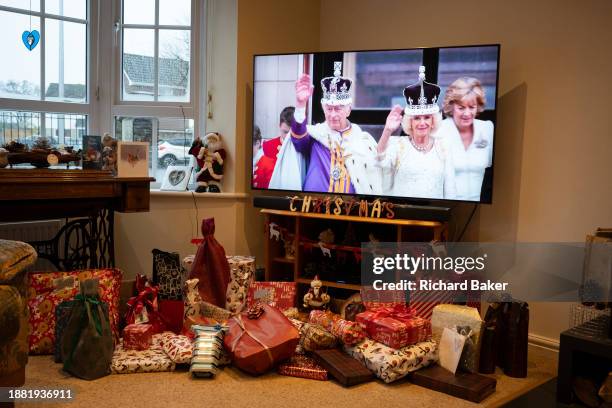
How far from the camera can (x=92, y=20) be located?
359cm

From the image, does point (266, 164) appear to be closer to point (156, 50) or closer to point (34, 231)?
point (156, 50)

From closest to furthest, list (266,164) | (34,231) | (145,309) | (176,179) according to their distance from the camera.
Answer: (145,309), (34,231), (266,164), (176,179)

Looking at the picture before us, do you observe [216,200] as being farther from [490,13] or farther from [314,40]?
[490,13]

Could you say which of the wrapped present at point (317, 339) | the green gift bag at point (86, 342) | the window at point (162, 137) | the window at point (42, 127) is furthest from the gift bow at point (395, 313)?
the window at point (42, 127)

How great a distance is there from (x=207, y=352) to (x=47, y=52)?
2220mm

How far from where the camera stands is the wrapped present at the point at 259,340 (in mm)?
2355

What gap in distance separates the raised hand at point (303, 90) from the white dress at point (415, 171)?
59 cm

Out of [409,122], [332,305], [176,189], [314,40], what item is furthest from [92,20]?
[332,305]

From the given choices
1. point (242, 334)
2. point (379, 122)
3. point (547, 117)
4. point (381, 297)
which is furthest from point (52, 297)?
point (547, 117)

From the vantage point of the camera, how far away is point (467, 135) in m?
2.99

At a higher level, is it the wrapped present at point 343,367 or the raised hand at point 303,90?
the raised hand at point 303,90

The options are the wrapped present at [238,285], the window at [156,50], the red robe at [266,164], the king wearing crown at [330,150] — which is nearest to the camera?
the wrapped present at [238,285]

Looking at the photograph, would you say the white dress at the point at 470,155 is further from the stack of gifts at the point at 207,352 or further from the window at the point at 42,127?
the window at the point at 42,127

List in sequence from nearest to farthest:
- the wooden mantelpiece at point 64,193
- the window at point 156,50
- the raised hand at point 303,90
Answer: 1. the wooden mantelpiece at point 64,193
2. the raised hand at point 303,90
3. the window at point 156,50
